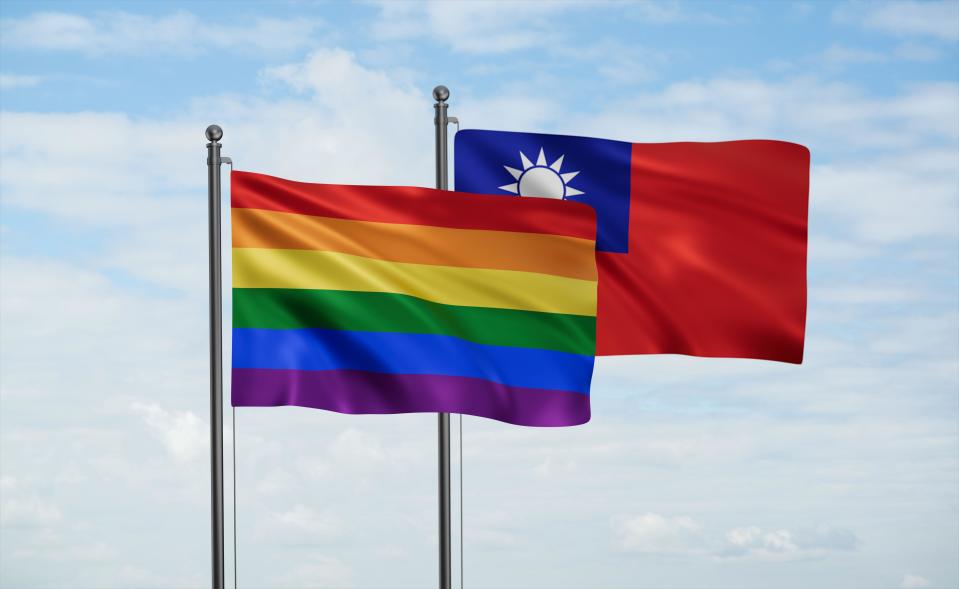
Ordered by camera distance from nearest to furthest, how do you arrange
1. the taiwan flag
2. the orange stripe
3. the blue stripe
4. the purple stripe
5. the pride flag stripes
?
the purple stripe, the blue stripe, the pride flag stripes, the orange stripe, the taiwan flag

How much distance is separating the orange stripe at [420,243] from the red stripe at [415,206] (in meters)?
0.07

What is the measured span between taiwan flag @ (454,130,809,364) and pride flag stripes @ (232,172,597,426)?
950 millimetres

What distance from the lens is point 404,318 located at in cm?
1323

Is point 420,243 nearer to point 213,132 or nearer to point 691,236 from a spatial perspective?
point 213,132

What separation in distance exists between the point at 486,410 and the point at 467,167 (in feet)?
8.41

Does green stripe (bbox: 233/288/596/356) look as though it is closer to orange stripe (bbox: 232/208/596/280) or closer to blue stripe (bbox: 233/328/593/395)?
blue stripe (bbox: 233/328/593/395)

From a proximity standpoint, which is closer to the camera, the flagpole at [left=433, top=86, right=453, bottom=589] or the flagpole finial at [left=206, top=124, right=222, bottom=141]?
the flagpole finial at [left=206, top=124, right=222, bottom=141]

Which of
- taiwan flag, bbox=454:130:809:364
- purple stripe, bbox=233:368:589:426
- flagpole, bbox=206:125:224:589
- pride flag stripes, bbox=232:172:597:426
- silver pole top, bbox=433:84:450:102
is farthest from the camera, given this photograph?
taiwan flag, bbox=454:130:809:364

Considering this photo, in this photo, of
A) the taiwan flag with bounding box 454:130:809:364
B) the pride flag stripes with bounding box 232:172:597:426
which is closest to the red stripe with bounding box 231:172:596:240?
the pride flag stripes with bounding box 232:172:597:426

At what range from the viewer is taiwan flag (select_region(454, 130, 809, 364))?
48.5 feet

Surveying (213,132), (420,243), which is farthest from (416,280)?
(213,132)

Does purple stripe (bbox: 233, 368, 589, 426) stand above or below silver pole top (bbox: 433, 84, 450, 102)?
below

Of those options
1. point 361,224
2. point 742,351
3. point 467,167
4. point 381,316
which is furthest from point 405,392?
point 742,351

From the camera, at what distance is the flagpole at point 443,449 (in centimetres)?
1336
